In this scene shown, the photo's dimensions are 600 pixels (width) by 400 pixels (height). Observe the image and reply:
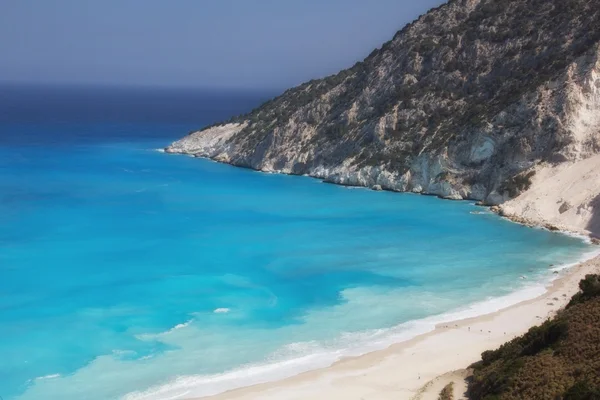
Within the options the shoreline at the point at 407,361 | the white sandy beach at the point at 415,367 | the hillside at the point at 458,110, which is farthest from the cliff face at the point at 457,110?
the white sandy beach at the point at 415,367

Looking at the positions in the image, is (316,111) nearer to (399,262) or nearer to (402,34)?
(402,34)

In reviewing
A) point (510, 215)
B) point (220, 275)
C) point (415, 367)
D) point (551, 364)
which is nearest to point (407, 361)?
point (415, 367)

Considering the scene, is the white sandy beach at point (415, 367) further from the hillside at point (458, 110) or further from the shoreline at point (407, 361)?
the hillside at point (458, 110)

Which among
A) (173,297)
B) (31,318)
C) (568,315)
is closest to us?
(568,315)

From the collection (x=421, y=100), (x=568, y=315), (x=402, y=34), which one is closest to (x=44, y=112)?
(x=402, y=34)

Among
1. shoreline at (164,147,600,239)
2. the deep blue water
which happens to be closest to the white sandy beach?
the deep blue water

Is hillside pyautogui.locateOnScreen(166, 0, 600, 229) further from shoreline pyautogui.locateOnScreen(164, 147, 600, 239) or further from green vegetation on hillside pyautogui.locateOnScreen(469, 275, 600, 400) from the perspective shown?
green vegetation on hillside pyautogui.locateOnScreen(469, 275, 600, 400)

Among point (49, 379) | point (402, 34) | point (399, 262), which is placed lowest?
point (49, 379)
